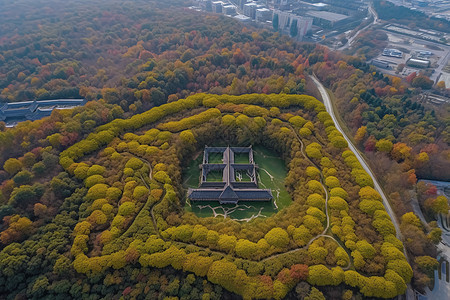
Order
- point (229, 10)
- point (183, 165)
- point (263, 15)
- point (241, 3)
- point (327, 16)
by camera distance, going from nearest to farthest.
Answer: point (183, 165)
point (263, 15)
point (327, 16)
point (229, 10)
point (241, 3)

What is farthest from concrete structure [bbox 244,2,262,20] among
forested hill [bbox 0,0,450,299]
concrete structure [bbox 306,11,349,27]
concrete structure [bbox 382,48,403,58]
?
concrete structure [bbox 382,48,403,58]

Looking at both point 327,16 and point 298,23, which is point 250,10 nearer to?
point 298,23

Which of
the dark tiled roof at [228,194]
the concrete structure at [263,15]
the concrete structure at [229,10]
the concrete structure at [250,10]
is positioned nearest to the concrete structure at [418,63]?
the concrete structure at [263,15]

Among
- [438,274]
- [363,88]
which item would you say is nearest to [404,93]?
[363,88]

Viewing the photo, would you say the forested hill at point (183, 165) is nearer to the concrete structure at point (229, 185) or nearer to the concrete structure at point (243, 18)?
the concrete structure at point (229, 185)

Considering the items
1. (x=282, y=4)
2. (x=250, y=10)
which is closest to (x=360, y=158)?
(x=250, y=10)

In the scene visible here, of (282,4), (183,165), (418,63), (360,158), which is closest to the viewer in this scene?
(183,165)

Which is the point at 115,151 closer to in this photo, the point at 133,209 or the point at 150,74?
the point at 133,209
